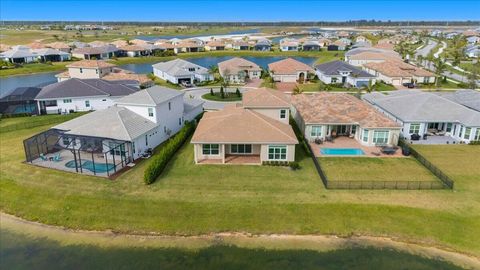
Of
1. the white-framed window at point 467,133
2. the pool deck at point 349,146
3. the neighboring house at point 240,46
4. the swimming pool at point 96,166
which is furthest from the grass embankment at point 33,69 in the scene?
the white-framed window at point 467,133

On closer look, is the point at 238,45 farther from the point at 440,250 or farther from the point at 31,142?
the point at 440,250

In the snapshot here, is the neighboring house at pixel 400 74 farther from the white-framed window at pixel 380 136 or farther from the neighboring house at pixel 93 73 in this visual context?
the neighboring house at pixel 93 73

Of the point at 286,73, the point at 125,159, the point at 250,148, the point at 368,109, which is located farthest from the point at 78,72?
the point at 368,109

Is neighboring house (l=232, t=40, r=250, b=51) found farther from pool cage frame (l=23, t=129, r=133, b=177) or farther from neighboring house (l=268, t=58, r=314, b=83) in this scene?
pool cage frame (l=23, t=129, r=133, b=177)

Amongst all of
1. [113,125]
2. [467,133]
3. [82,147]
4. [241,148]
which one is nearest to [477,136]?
[467,133]

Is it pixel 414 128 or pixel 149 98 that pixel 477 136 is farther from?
pixel 149 98
